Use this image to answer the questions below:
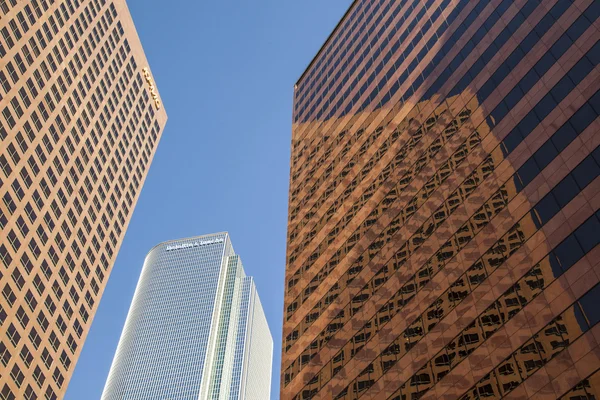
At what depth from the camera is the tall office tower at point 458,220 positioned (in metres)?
43.4

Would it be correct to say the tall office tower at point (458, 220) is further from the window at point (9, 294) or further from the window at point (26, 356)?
the window at point (9, 294)

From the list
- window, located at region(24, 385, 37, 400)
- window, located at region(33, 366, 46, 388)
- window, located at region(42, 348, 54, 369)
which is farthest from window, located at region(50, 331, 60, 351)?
window, located at region(24, 385, 37, 400)

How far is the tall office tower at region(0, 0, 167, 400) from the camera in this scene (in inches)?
3164

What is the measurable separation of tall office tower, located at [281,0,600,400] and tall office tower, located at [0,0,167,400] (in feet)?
116

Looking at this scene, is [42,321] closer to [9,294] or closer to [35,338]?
[35,338]

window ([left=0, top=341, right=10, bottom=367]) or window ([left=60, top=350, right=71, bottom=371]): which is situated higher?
window ([left=60, top=350, right=71, bottom=371])

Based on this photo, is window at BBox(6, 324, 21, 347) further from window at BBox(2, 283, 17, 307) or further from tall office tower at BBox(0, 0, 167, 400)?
window at BBox(2, 283, 17, 307)

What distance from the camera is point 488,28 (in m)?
66.4

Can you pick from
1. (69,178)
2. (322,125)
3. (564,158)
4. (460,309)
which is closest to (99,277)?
(69,178)

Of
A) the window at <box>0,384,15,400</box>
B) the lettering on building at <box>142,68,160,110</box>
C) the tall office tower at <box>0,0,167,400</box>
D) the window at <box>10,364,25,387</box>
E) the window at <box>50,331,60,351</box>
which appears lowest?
the window at <box>0,384,15,400</box>

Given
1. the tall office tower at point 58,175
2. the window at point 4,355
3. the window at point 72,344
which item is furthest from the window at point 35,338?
the window at point 72,344

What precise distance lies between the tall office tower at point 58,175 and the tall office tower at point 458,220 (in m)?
35.4

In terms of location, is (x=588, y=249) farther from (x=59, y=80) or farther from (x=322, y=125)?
(x=59, y=80)

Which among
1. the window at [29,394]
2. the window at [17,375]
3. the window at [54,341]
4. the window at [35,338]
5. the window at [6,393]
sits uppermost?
the window at [54,341]
